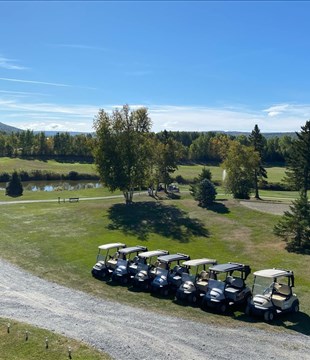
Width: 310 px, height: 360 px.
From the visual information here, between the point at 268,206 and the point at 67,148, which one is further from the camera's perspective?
the point at 67,148

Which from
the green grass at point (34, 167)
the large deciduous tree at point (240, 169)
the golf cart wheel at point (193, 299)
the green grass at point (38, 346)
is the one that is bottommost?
the green grass at point (38, 346)

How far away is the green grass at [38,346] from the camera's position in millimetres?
16609

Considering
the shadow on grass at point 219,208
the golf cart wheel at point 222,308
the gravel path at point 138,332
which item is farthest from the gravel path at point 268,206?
the gravel path at point 138,332

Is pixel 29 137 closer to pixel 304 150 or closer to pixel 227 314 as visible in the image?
pixel 304 150

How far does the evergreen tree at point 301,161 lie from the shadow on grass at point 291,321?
37.0 meters

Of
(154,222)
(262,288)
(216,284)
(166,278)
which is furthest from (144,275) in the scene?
(154,222)

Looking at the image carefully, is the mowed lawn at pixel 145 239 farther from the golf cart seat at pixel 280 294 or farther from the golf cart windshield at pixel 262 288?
the golf cart windshield at pixel 262 288

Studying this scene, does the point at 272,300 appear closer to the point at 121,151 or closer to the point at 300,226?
the point at 300,226

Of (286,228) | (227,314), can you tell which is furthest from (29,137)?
(227,314)

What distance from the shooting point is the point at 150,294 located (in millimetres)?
24906

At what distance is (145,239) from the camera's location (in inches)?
1511

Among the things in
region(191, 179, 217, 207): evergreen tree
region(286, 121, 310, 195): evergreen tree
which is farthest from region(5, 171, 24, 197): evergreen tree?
region(286, 121, 310, 195): evergreen tree

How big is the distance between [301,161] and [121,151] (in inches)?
947

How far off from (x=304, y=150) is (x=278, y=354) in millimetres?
43509
